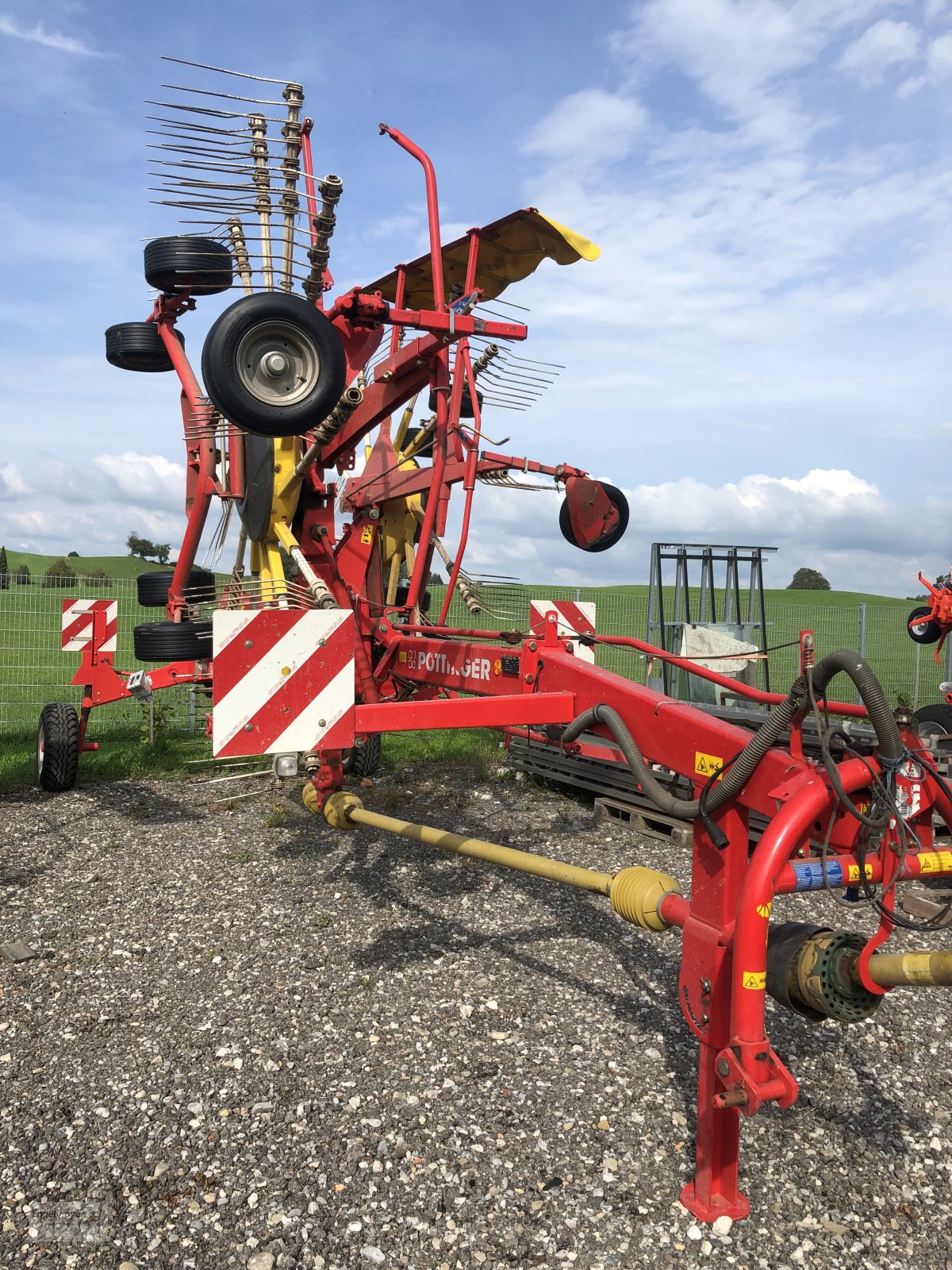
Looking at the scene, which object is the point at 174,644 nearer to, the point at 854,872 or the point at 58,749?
the point at 58,749

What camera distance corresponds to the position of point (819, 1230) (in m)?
2.58

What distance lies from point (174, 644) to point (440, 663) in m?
2.18

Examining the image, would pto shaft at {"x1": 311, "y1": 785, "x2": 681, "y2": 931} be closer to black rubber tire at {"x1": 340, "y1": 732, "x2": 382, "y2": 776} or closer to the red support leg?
the red support leg

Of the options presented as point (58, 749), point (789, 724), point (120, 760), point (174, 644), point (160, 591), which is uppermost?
point (160, 591)

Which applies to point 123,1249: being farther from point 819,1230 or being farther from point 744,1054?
point 819,1230

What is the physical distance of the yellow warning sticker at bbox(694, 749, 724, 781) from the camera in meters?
2.74

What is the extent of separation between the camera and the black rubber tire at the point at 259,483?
18.5 feet

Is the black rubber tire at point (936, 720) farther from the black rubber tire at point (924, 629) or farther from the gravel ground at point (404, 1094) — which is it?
the gravel ground at point (404, 1094)

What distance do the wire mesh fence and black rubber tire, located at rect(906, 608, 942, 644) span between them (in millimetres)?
920

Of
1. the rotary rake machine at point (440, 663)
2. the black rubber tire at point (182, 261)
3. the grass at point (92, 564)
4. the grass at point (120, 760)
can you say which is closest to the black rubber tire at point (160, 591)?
the rotary rake machine at point (440, 663)

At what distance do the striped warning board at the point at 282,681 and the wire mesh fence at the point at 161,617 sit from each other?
2665 millimetres

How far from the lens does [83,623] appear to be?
7613mm

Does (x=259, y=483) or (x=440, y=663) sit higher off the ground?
(x=259, y=483)

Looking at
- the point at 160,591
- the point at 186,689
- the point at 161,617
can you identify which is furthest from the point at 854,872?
the point at 161,617
